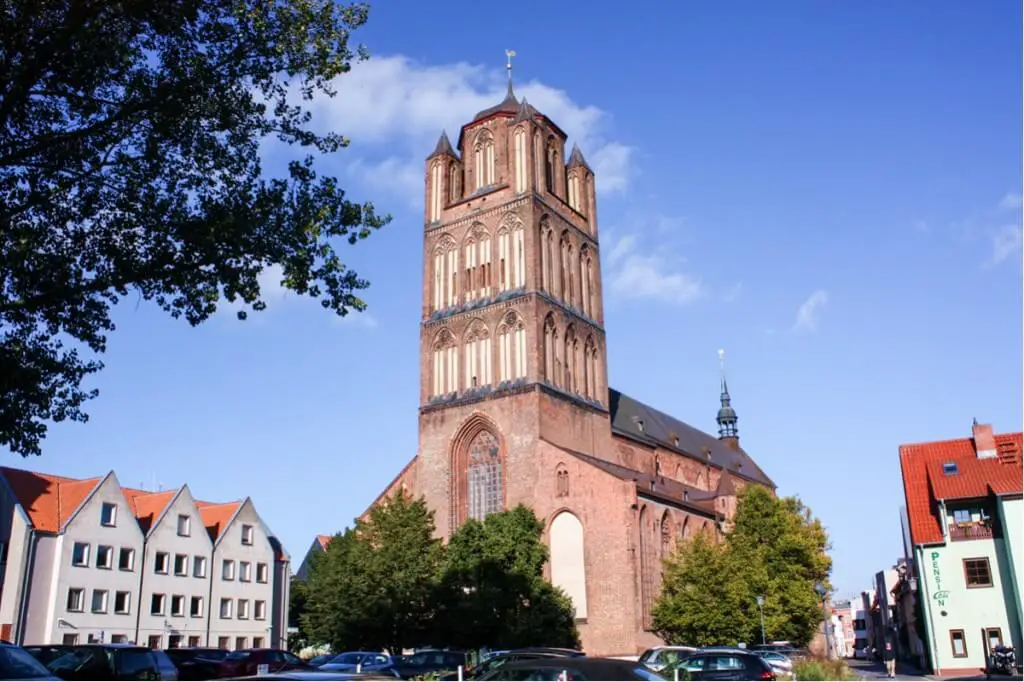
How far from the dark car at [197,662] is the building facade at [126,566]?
Result: 508 inches

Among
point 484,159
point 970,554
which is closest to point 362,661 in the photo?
point 970,554

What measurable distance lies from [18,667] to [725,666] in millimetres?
14153

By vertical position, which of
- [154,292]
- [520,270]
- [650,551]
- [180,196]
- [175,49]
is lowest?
[650,551]

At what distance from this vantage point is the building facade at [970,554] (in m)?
34.9

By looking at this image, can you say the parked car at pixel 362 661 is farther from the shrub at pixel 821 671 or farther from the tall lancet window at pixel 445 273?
the tall lancet window at pixel 445 273

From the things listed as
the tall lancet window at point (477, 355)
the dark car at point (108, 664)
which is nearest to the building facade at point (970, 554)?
the tall lancet window at point (477, 355)

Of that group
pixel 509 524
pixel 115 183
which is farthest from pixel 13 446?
pixel 509 524

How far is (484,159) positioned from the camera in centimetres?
5175

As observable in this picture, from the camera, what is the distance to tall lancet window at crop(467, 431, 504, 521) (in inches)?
1789

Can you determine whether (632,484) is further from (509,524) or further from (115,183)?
(115,183)

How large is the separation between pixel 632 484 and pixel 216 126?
31251 mm

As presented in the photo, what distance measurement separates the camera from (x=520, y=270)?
47750 millimetres

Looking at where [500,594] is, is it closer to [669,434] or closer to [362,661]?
[362,661]

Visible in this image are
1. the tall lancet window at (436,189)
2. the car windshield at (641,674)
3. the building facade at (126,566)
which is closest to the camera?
the car windshield at (641,674)
